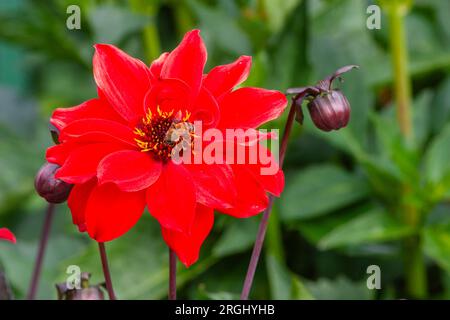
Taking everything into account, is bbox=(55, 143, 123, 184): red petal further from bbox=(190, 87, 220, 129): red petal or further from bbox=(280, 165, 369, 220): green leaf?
bbox=(280, 165, 369, 220): green leaf

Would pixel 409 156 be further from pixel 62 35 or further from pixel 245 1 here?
pixel 62 35

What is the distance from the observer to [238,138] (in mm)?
372

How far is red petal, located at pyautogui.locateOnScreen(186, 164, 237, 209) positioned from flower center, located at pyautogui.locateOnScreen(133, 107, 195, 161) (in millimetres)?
21

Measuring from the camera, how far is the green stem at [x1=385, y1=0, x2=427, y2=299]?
2.46 feet

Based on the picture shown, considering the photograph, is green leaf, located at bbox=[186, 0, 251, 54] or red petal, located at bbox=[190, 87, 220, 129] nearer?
red petal, located at bbox=[190, 87, 220, 129]

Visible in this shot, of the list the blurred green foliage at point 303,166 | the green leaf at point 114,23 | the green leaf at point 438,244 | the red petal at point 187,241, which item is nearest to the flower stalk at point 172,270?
the red petal at point 187,241

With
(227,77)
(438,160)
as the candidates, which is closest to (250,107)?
(227,77)

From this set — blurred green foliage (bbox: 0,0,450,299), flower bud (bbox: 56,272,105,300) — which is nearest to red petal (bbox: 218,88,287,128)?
flower bud (bbox: 56,272,105,300)

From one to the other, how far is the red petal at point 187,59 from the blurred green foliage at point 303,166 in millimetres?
240

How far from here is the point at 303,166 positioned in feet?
2.80

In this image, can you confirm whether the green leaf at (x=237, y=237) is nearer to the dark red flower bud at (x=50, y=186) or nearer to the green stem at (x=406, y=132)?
the green stem at (x=406, y=132)

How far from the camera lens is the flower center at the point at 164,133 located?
0.39 meters

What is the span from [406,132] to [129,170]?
438mm

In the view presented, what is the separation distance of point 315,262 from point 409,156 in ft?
0.52
